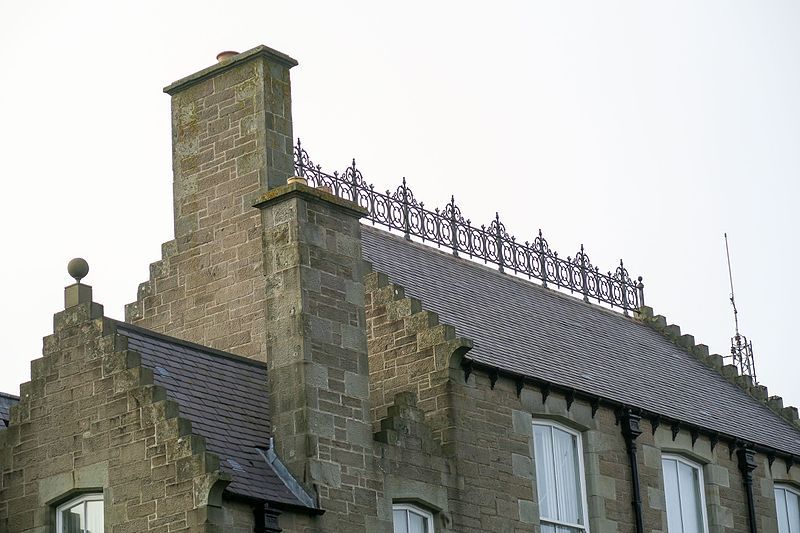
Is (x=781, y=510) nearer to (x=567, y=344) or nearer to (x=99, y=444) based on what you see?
(x=567, y=344)

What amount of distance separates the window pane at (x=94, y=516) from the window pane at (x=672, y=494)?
38.2ft

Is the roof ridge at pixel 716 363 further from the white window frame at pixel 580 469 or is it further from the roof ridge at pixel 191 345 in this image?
the roof ridge at pixel 191 345

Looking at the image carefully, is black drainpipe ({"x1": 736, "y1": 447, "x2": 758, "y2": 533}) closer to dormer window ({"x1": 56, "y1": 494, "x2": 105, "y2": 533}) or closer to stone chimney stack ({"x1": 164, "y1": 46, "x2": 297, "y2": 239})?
stone chimney stack ({"x1": 164, "y1": 46, "x2": 297, "y2": 239})

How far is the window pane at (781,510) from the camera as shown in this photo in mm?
34281

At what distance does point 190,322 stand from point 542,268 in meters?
10.5

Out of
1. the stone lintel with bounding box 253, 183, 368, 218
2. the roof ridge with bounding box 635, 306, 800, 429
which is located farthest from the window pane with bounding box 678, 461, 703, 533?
the stone lintel with bounding box 253, 183, 368, 218

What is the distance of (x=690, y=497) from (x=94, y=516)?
1265 cm

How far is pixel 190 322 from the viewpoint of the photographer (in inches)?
1138

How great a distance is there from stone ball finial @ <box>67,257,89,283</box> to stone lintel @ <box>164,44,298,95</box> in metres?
5.84

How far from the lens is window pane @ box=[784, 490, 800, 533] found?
114 ft

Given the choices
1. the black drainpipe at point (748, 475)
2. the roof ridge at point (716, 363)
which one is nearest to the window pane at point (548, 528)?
the black drainpipe at point (748, 475)

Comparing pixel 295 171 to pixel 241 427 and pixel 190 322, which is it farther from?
pixel 241 427

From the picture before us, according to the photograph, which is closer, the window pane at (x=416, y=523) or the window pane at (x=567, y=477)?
the window pane at (x=416, y=523)

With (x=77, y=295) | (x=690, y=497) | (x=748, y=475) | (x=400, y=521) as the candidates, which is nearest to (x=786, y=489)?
(x=748, y=475)
